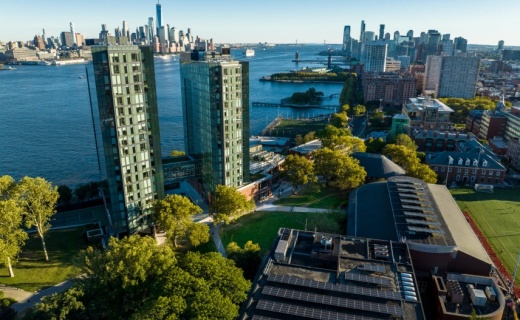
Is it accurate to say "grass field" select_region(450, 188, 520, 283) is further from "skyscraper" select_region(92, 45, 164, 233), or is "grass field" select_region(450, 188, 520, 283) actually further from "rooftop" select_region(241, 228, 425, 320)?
"skyscraper" select_region(92, 45, 164, 233)

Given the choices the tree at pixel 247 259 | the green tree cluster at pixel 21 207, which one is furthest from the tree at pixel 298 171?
the green tree cluster at pixel 21 207

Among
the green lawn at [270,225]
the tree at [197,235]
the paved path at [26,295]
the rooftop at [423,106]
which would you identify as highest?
the rooftop at [423,106]

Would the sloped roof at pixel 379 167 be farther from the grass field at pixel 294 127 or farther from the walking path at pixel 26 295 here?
the walking path at pixel 26 295

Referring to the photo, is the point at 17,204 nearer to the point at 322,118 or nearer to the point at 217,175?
the point at 217,175

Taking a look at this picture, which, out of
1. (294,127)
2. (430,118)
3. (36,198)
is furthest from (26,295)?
(430,118)

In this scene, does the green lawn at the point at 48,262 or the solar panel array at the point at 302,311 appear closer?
the solar panel array at the point at 302,311

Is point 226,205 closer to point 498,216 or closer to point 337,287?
Result: point 337,287

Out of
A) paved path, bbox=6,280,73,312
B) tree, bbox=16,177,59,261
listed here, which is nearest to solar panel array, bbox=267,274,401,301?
paved path, bbox=6,280,73,312

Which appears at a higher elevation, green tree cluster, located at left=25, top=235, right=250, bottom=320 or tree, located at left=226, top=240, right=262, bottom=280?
green tree cluster, located at left=25, top=235, right=250, bottom=320
